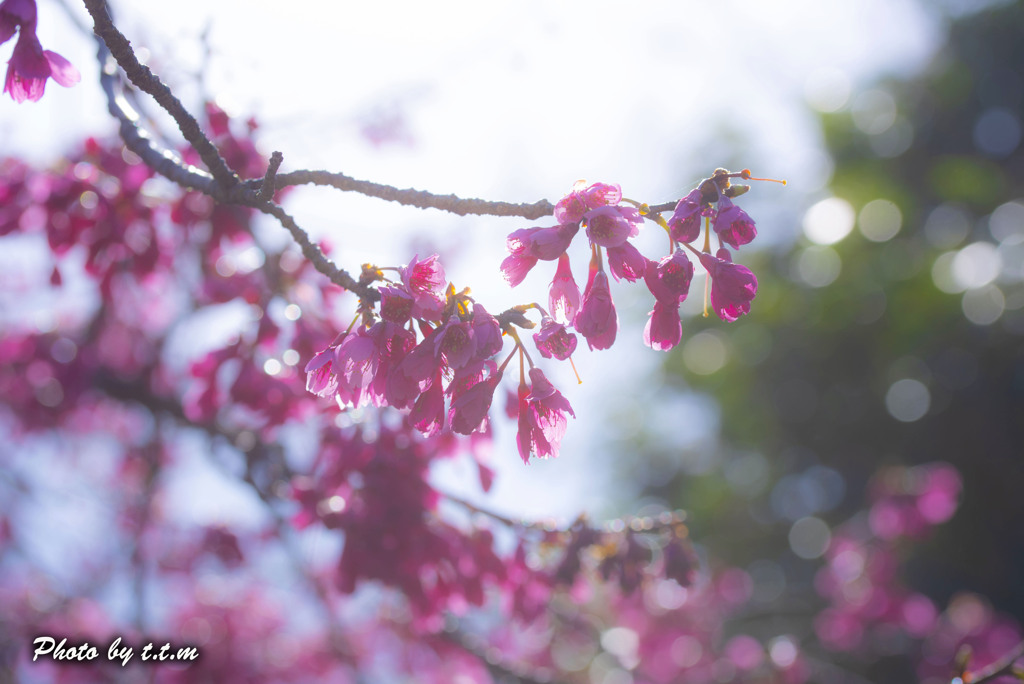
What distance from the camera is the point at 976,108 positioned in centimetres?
800

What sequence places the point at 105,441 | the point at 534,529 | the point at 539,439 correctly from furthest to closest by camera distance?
1. the point at 105,441
2. the point at 534,529
3. the point at 539,439

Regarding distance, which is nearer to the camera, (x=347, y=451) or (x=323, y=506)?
(x=347, y=451)

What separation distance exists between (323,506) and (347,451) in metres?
0.25

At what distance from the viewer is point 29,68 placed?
1020 millimetres

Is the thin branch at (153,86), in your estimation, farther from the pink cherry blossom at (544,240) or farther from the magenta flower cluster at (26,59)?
the pink cherry blossom at (544,240)

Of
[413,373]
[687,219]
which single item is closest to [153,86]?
[413,373]

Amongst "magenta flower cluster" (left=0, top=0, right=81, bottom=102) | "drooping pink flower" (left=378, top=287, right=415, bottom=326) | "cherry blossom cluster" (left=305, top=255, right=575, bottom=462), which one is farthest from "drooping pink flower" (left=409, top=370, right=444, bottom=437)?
"magenta flower cluster" (left=0, top=0, right=81, bottom=102)

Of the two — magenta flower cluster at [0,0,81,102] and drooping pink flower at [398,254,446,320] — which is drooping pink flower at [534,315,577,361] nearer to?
drooping pink flower at [398,254,446,320]

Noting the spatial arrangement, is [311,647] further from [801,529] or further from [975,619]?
[801,529]

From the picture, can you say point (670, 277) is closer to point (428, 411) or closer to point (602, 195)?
point (602, 195)

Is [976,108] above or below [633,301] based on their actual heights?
above

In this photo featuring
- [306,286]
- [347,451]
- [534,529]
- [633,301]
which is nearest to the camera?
[347,451]

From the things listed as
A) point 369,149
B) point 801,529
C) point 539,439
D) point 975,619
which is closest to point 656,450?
point 801,529

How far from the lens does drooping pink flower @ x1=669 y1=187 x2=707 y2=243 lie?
3.04ft
